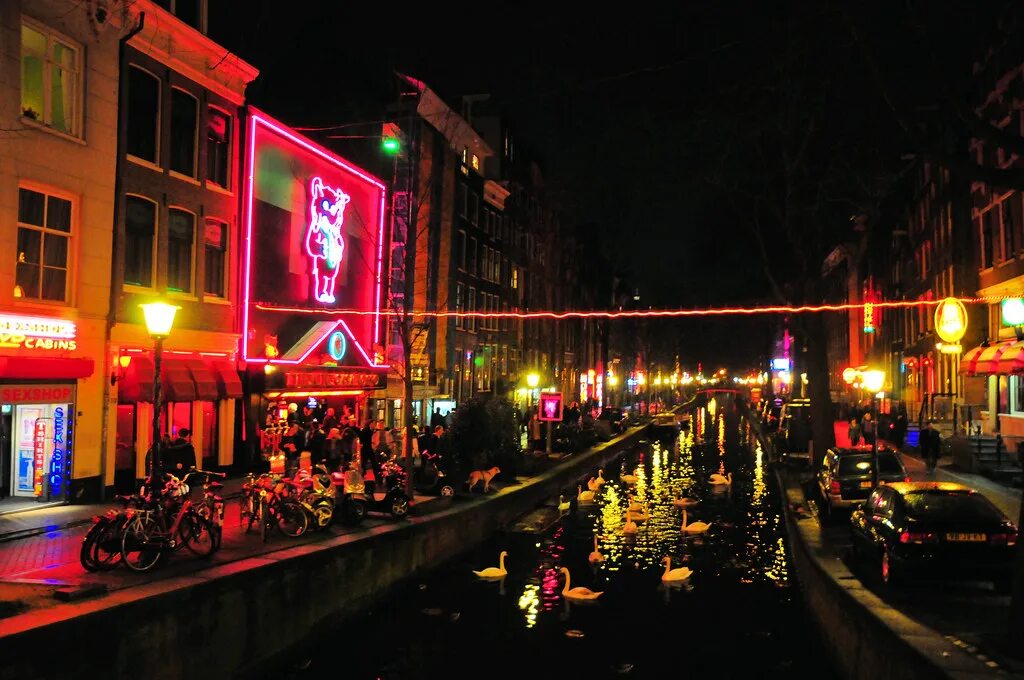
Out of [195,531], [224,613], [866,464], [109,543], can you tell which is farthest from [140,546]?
[866,464]

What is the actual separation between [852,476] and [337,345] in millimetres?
17064

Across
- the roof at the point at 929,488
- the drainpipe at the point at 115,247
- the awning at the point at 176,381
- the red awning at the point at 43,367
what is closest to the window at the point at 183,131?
the drainpipe at the point at 115,247

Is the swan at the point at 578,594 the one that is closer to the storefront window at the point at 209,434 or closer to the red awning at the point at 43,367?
the red awning at the point at 43,367

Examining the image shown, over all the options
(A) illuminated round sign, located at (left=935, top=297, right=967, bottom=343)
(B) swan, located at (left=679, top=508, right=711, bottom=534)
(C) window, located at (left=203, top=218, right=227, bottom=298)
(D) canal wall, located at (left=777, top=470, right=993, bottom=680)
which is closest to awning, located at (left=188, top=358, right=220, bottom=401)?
(C) window, located at (left=203, top=218, right=227, bottom=298)

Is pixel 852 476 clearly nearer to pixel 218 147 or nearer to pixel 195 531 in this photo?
pixel 195 531

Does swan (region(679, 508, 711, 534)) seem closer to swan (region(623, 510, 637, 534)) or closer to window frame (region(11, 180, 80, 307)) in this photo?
swan (region(623, 510, 637, 534))

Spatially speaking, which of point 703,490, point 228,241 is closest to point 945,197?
point 703,490

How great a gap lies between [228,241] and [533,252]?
39457 mm

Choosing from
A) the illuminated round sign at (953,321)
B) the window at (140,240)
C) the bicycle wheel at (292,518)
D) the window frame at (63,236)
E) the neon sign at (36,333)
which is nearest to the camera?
the bicycle wheel at (292,518)

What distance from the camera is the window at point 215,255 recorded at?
912 inches

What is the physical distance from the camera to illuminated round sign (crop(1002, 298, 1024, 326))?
22375mm

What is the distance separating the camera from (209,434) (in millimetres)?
23250

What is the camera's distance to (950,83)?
9266mm

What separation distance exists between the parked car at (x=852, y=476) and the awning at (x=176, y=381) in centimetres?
1570
